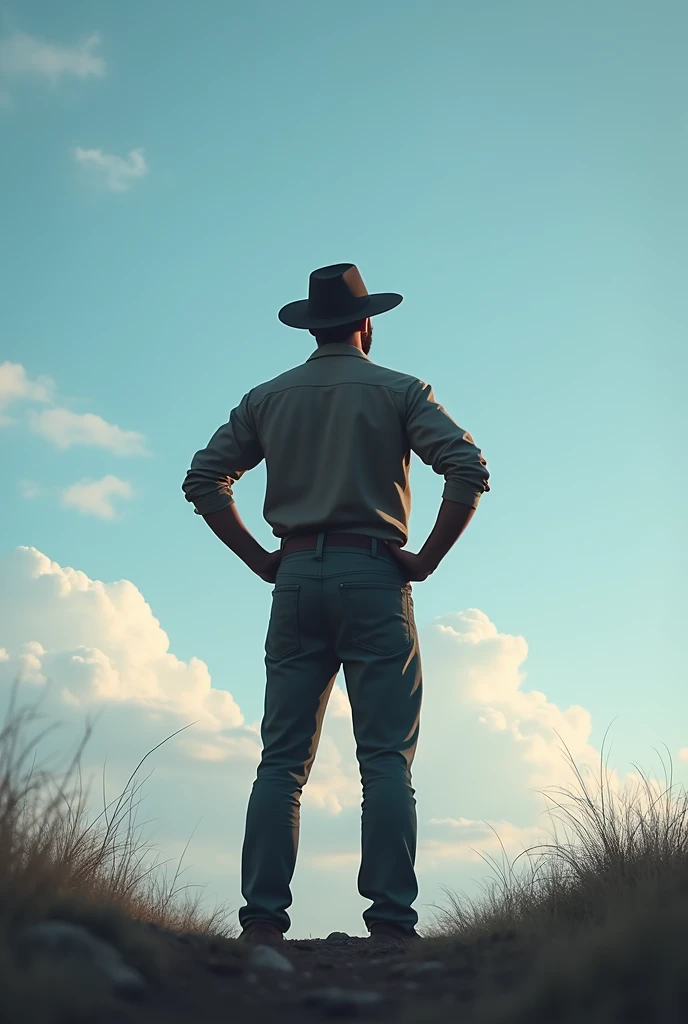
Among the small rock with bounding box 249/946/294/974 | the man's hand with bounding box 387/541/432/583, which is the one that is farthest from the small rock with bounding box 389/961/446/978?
the man's hand with bounding box 387/541/432/583

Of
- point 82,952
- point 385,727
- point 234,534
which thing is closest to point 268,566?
point 234,534

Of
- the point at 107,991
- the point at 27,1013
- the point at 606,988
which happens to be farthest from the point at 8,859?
the point at 606,988

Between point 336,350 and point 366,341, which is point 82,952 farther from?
point 366,341

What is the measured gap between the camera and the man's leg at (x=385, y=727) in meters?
4.20

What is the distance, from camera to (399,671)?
14.3ft

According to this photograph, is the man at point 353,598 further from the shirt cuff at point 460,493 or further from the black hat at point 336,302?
the black hat at point 336,302

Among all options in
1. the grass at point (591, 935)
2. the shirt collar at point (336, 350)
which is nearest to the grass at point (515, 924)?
the grass at point (591, 935)

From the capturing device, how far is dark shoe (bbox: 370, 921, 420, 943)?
164 inches

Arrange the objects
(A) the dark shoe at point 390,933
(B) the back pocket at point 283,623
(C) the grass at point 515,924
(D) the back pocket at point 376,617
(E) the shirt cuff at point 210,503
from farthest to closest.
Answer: (E) the shirt cuff at point 210,503 < (B) the back pocket at point 283,623 < (D) the back pocket at point 376,617 < (A) the dark shoe at point 390,933 < (C) the grass at point 515,924

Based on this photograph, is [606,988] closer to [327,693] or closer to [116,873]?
[327,693]

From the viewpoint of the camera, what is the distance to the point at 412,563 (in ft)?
14.6

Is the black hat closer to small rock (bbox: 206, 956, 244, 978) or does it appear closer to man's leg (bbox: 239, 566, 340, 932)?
man's leg (bbox: 239, 566, 340, 932)

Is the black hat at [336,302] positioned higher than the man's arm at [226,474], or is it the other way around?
the black hat at [336,302]

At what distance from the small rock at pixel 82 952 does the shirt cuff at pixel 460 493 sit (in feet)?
7.90
